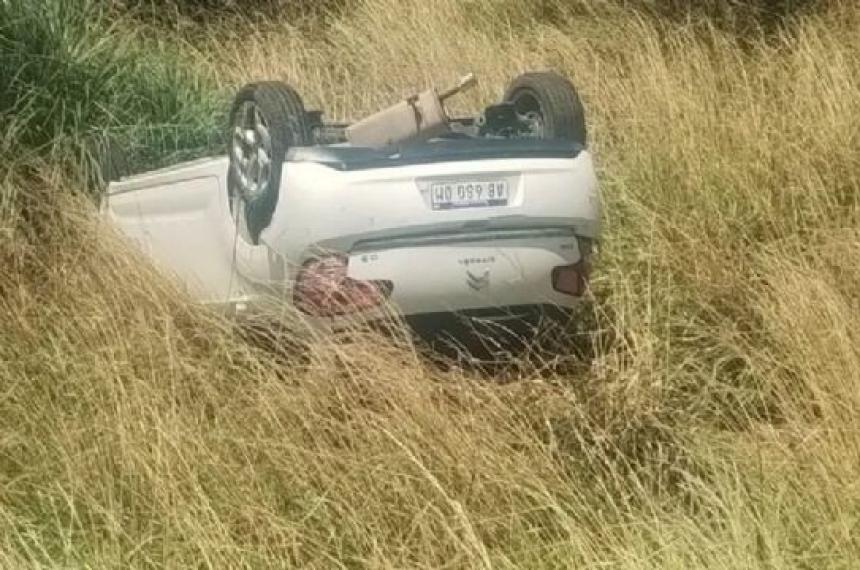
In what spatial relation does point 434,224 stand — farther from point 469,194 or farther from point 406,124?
point 406,124

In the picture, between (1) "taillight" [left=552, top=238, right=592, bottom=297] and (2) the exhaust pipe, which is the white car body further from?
(2) the exhaust pipe

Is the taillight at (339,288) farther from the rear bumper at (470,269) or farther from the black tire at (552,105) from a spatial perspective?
the black tire at (552,105)

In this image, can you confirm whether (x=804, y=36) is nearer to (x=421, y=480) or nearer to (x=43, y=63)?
(x=43, y=63)

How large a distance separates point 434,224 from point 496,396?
63cm

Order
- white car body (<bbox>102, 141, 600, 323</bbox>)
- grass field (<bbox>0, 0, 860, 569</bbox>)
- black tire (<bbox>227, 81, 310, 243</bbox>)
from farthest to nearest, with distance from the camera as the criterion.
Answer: black tire (<bbox>227, 81, 310, 243</bbox>)
white car body (<bbox>102, 141, 600, 323</bbox>)
grass field (<bbox>0, 0, 860, 569</bbox>)

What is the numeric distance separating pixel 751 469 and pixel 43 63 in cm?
490

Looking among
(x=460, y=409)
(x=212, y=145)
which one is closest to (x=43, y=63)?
(x=212, y=145)

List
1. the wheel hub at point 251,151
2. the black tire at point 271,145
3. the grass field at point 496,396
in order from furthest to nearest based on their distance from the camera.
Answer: the wheel hub at point 251,151 → the black tire at point 271,145 → the grass field at point 496,396

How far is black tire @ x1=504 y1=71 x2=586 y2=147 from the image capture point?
608cm

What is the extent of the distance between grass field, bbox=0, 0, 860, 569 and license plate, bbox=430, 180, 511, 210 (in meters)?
0.49

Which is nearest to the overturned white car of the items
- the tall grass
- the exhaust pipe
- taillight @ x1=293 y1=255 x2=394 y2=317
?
taillight @ x1=293 y1=255 x2=394 y2=317

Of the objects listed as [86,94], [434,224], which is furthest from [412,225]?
[86,94]

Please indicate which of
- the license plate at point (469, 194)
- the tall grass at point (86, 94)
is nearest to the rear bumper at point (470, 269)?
the license plate at point (469, 194)

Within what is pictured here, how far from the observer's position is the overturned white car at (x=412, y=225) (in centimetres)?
528
